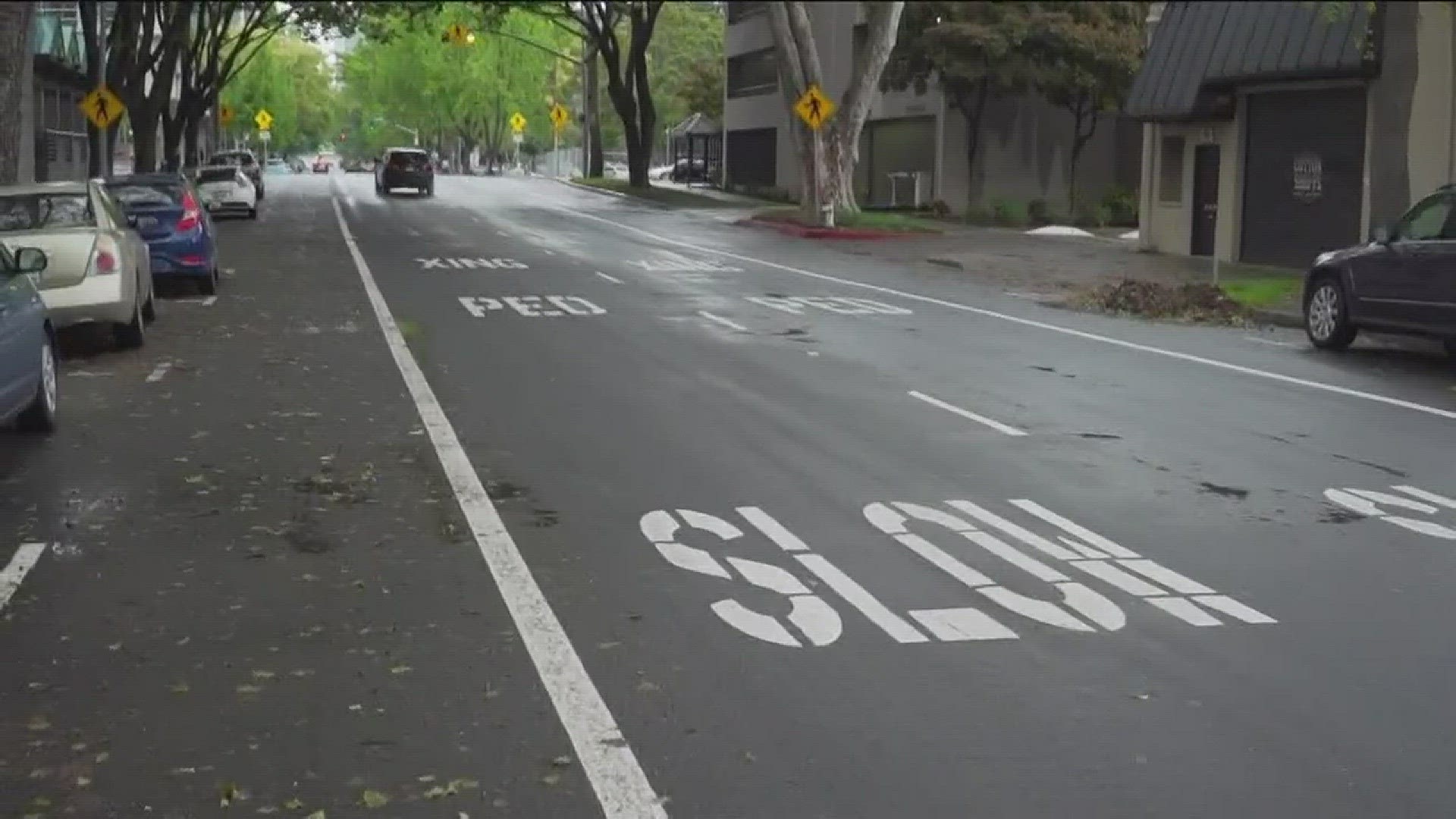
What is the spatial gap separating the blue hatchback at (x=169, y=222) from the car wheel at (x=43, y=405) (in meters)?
10.5

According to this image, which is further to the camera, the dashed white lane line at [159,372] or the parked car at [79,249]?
the parked car at [79,249]

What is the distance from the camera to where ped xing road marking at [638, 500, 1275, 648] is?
6.93 metres

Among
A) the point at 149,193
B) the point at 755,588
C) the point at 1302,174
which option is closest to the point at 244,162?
the point at 149,193

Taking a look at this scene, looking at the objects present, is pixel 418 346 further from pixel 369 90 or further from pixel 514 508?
pixel 369 90

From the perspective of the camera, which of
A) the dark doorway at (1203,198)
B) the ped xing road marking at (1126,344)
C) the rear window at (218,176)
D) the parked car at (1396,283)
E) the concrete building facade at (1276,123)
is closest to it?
the ped xing road marking at (1126,344)

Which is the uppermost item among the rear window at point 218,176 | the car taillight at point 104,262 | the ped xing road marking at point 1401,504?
the rear window at point 218,176

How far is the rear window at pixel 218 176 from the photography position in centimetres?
4500

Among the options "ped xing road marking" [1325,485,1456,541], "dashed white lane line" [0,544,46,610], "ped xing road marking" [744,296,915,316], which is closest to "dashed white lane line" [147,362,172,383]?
"dashed white lane line" [0,544,46,610]

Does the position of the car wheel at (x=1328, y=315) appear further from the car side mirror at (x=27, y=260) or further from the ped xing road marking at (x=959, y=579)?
the car side mirror at (x=27, y=260)

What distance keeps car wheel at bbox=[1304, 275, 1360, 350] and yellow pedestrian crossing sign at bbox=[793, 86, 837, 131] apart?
22195 mm

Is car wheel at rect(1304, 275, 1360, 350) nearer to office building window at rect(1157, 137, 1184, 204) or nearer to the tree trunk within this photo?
the tree trunk

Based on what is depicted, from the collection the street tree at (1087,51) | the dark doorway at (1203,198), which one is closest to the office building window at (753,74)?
the street tree at (1087,51)

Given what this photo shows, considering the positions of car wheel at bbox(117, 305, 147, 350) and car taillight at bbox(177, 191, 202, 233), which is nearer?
car wheel at bbox(117, 305, 147, 350)

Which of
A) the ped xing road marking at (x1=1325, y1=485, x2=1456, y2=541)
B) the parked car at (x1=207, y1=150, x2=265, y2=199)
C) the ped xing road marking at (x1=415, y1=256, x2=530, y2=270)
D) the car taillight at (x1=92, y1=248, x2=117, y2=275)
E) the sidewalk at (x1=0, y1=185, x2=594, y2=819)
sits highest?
the parked car at (x1=207, y1=150, x2=265, y2=199)
